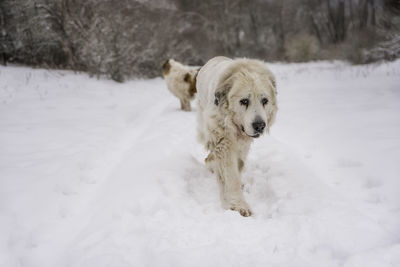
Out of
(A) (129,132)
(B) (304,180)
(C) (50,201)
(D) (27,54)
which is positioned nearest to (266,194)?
(B) (304,180)

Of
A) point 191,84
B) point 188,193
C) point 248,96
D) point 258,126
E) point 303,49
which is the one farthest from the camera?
point 303,49

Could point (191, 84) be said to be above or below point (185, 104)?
above

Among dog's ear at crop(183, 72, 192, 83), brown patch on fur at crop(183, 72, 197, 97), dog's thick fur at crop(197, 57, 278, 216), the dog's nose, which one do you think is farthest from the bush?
the dog's nose

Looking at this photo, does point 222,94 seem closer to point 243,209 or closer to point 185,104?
point 243,209

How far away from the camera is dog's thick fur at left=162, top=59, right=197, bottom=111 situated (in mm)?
7637

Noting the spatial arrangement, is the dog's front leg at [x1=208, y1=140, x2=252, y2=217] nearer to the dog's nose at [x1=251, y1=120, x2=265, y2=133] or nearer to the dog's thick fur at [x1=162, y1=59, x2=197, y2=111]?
the dog's nose at [x1=251, y1=120, x2=265, y2=133]

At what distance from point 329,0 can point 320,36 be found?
11.3 ft

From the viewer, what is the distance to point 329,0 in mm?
26688

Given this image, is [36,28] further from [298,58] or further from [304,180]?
[298,58]

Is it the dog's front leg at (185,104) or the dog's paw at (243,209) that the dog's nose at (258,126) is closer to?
the dog's paw at (243,209)

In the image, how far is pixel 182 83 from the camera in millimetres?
7711

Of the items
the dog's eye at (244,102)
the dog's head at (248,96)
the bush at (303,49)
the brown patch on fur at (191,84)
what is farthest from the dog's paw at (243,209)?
the bush at (303,49)

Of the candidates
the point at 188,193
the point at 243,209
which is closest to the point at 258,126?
the point at 243,209

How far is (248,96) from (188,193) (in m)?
1.25
